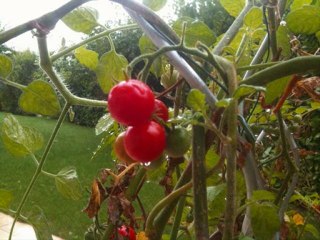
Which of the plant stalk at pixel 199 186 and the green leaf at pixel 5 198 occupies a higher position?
the plant stalk at pixel 199 186

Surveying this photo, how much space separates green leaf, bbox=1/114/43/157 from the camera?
439 millimetres

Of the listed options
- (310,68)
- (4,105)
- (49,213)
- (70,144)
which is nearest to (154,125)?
(310,68)

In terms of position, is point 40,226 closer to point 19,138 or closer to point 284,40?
point 19,138

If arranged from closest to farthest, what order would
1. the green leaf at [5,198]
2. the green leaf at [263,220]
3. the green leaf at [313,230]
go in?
the green leaf at [263,220], the green leaf at [5,198], the green leaf at [313,230]

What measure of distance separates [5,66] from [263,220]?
0.28m

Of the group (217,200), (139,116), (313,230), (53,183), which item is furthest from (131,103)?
(53,183)

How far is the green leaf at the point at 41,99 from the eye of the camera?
1.35ft

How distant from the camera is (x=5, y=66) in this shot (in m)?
0.40

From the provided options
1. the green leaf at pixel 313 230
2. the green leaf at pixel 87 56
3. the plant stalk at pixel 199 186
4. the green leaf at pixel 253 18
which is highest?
the green leaf at pixel 253 18

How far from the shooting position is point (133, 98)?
0.93 feet

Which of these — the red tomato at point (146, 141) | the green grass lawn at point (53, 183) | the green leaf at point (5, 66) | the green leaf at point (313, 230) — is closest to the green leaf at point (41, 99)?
the green leaf at point (5, 66)

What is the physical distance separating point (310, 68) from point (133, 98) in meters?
0.13

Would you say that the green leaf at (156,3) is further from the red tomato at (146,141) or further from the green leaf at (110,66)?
the red tomato at (146,141)

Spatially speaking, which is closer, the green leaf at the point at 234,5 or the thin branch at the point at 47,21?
the thin branch at the point at 47,21
